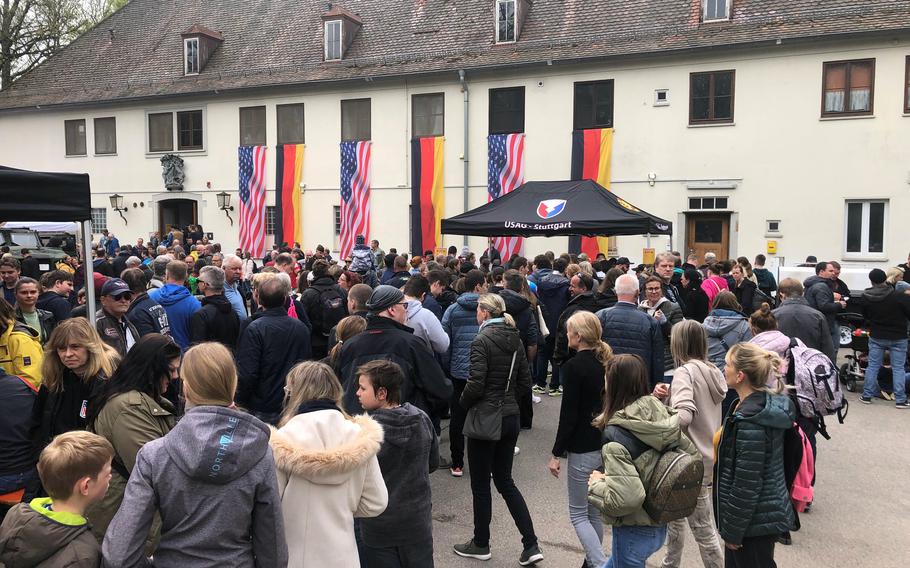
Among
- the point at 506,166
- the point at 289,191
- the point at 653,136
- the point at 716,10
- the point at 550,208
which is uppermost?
the point at 716,10

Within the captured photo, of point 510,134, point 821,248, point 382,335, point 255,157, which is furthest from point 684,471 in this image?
A: point 255,157

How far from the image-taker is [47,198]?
5734 millimetres

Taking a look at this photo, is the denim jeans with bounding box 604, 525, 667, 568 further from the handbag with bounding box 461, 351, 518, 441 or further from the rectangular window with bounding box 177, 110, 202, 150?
the rectangular window with bounding box 177, 110, 202, 150

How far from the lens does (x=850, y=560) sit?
15.8ft

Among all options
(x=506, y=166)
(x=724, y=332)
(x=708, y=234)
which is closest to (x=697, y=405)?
(x=724, y=332)

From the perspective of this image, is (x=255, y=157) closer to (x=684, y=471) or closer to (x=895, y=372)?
(x=895, y=372)

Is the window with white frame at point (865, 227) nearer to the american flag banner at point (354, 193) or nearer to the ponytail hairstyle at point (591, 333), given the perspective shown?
the american flag banner at point (354, 193)

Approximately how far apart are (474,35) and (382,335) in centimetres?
1943

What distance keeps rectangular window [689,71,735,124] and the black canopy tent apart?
16689 mm

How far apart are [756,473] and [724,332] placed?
2.92 m

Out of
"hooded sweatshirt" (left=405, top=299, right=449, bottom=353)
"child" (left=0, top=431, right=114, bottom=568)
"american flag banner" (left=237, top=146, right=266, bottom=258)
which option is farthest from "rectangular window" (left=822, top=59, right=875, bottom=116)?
"child" (left=0, top=431, right=114, bottom=568)

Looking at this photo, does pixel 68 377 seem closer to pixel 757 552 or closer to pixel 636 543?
pixel 636 543

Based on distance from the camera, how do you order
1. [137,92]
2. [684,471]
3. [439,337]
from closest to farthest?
[684,471]
[439,337]
[137,92]

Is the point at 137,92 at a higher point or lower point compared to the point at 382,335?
higher
